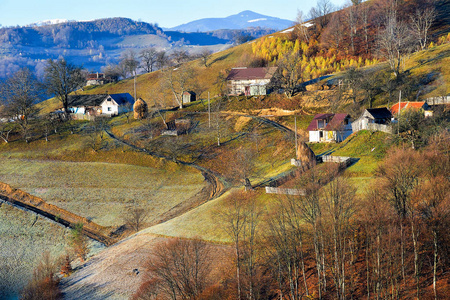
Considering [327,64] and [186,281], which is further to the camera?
[327,64]

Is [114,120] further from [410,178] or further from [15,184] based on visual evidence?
[410,178]

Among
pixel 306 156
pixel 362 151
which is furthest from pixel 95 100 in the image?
pixel 362 151

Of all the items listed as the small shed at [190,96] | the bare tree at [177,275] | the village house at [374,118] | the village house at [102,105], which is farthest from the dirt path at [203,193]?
the small shed at [190,96]

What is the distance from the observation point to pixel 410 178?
33906 mm

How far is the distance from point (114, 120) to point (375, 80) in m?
58.8

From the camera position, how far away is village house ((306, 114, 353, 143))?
67.4 meters

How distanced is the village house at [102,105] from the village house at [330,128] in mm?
53752

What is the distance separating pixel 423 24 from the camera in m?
113

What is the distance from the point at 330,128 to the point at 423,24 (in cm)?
6673

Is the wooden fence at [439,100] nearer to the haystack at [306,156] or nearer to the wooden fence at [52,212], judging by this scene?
the haystack at [306,156]

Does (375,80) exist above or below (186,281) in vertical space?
above

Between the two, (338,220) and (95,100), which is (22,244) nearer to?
(338,220)

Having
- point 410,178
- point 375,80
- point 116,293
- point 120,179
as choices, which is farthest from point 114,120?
point 410,178

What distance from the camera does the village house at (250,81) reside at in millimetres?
99494
